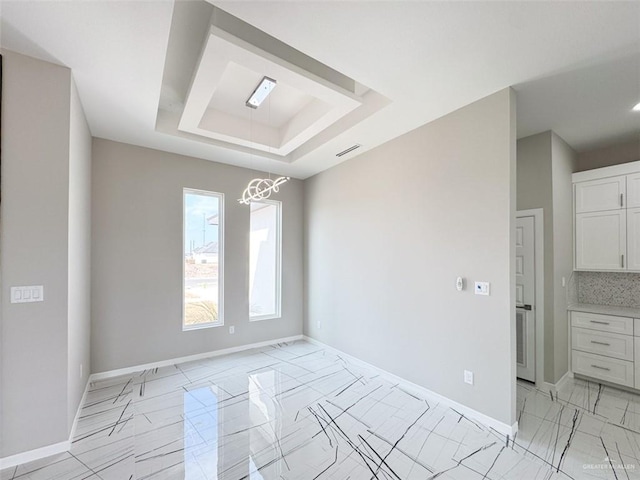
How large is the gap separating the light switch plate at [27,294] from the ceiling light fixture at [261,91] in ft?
8.26

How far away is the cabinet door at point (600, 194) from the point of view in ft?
11.3

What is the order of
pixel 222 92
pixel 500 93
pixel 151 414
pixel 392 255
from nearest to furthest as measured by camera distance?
1. pixel 500 93
2. pixel 151 414
3. pixel 222 92
4. pixel 392 255

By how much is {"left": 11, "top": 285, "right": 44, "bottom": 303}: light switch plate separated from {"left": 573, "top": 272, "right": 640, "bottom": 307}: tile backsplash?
5.87 meters

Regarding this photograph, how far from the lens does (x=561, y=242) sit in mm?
3508

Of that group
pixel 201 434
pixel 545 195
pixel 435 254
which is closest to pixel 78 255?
pixel 201 434

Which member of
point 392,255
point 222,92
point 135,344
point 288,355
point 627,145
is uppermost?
point 222,92

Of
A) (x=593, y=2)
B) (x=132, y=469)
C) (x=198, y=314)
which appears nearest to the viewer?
(x=593, y=2)

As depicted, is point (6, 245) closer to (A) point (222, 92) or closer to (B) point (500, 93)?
(A) point (222, 92)

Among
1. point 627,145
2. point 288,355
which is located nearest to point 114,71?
point 288,355

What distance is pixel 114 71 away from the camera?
7.65 ft

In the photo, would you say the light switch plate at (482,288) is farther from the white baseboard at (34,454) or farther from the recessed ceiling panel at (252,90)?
the white baseboard at (34,454)

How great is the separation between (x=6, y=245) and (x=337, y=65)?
2801mm

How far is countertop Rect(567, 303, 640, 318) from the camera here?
3268mm

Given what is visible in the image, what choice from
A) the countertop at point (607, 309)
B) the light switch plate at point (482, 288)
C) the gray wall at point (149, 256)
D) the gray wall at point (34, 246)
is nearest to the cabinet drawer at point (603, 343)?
the countertop at point (607, 309)
